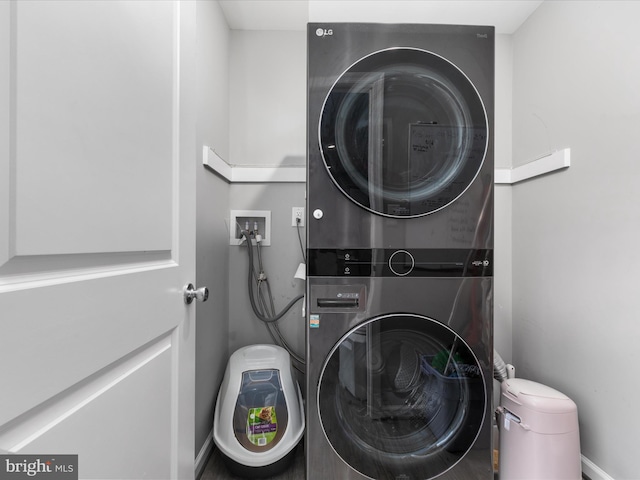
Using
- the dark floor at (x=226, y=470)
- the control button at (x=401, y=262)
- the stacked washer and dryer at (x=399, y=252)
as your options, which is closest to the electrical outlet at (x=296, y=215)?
the stacked washer and dryer at (x=399, y=252)

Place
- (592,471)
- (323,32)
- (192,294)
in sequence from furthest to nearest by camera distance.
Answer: (592,471) → (323,32) → (192,294)

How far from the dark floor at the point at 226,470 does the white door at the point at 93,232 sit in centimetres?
53

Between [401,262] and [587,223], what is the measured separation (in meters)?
0.80

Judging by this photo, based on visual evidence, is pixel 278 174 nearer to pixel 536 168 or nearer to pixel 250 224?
pixel 250 224

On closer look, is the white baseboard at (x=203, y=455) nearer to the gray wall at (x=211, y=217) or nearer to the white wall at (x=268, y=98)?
the gray wall at (x=211, y=217)

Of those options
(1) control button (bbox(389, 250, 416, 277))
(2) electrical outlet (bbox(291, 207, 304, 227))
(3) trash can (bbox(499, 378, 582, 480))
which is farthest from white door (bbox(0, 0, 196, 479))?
(3) trash can (bbox(499, 378, 582, 480))

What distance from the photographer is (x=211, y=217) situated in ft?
4.21

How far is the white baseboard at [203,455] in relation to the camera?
1.17 metres

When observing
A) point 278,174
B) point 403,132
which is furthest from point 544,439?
point 278,174

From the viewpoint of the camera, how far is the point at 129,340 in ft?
1.90

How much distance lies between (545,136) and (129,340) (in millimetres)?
1767

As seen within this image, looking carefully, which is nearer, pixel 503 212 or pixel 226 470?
pixel 226 470

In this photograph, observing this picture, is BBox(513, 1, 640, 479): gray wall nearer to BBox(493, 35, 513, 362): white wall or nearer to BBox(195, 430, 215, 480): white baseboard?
BBox(493, 35, 513, 362): white wall

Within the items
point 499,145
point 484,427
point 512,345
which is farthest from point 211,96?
point 512,345
